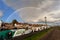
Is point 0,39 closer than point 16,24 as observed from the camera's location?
Yes

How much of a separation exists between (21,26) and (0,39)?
47.6 metres

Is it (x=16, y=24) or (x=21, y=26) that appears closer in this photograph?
(x=16, y=24)

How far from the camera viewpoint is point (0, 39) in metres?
13.8

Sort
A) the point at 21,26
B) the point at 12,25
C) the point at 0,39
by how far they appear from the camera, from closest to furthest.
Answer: the point at 0,39, the point at 12,25, the point at 21,26

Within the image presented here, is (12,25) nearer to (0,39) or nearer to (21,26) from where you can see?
(21,26)

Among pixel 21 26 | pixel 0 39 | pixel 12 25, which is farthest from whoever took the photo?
pixel 21 26

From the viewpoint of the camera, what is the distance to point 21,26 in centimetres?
6144

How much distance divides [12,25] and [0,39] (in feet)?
131

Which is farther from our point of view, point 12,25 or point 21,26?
point 21,26

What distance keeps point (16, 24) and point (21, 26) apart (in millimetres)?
5408

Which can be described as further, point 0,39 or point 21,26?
point 21,26

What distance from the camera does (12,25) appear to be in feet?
176

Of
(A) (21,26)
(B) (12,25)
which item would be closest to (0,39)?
(B) (12,25)

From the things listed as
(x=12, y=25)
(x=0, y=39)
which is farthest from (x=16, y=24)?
(x=0, y=39)
